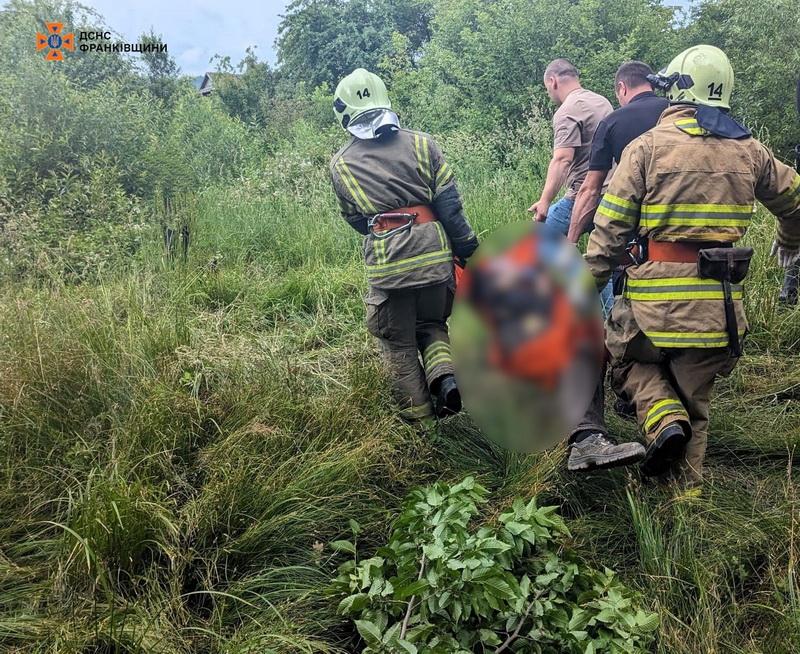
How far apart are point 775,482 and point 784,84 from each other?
59.4 feet

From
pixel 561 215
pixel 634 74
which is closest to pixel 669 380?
pixel 561 215

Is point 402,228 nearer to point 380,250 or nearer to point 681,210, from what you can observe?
point 380,250

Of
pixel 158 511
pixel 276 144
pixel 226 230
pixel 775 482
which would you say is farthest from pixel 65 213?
pixel 276 144

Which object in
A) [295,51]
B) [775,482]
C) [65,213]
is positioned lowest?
[775,482]

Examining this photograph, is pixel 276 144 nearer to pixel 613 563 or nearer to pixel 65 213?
pixel 65 213

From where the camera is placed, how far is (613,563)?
240 cm

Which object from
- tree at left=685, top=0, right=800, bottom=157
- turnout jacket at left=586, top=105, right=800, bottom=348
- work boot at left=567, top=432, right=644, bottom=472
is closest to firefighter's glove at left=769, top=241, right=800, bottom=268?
turnout jacket at left=586, top=105, right=800, bottom=348

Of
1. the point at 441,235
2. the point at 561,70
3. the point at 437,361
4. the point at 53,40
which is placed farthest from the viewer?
the point at 53,40

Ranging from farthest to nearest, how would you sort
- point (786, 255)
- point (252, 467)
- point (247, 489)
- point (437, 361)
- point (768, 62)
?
point (768, 62) → point (437, 361) → point (786, 255) → point (252, 467) → point (247, 489)

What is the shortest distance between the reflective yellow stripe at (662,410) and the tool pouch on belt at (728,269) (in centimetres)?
32

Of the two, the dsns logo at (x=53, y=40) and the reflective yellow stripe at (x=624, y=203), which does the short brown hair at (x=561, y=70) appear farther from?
the dsns logo at (x=53, y=40)

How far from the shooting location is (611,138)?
387 cm

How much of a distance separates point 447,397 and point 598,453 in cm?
87

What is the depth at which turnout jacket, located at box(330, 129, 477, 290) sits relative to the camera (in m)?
3.25
